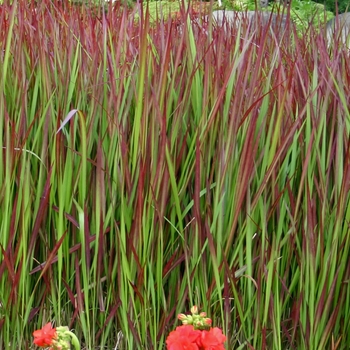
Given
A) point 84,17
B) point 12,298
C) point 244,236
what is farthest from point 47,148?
point 84,17

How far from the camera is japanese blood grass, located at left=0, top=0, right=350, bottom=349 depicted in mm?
1190

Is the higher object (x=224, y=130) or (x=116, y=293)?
(x=224, y=130)

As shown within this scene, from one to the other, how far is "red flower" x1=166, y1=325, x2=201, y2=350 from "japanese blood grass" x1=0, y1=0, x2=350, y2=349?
24cm

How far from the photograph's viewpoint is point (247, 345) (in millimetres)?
1255

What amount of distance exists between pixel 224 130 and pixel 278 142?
0.11 metres

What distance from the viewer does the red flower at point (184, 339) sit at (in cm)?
93

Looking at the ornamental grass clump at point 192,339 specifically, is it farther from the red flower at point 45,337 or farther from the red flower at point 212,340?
the red flower at point 45,337

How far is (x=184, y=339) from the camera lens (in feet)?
3.05

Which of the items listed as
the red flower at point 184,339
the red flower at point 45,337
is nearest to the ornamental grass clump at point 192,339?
the red flower at point 184,339

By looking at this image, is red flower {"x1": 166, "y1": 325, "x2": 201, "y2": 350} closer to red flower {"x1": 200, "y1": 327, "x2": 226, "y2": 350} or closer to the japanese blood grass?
red flower {"x1": 200, "y1": 327, "x2": 226, "y2": 350}

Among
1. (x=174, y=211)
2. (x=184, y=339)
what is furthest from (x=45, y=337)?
(x=174, y=211)

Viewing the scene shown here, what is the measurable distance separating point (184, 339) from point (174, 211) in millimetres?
365

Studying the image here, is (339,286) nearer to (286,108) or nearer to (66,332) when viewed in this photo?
(286,108)

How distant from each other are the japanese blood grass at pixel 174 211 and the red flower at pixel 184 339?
235mm
